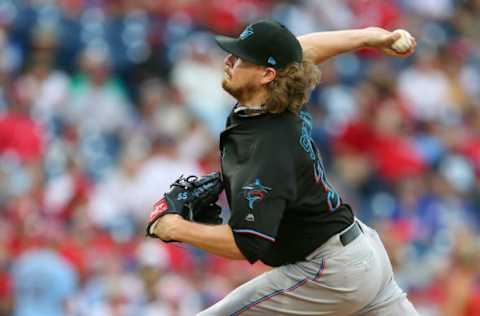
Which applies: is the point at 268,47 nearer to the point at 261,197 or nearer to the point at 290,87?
the point at 290,87

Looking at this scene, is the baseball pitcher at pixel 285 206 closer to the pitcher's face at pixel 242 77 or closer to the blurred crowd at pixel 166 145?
the pitcher's face at pixel 242 77

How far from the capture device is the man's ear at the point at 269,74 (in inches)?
185

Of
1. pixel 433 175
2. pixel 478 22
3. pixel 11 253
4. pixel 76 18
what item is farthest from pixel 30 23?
pixel 478 22

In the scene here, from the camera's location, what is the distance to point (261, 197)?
444cm

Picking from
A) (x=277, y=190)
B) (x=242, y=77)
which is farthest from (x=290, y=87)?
(x=277, y=190)

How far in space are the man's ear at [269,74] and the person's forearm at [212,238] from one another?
68 centimetres

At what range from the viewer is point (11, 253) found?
838 cm

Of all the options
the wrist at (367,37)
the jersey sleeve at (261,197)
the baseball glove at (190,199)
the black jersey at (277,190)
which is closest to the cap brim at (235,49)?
the black jersey at (277,190)

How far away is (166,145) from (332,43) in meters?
4.72

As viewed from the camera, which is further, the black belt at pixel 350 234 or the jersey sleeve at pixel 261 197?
the black belt at pixel 350 234

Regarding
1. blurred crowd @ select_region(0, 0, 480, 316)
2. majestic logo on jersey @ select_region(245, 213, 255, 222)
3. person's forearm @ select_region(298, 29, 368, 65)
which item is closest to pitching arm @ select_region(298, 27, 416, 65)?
person's forearm @ select_region(298, 29, 368, 65)

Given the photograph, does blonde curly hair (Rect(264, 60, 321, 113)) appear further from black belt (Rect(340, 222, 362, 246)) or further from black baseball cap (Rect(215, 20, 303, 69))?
black belt (Rect(340, 222, 362, 246))

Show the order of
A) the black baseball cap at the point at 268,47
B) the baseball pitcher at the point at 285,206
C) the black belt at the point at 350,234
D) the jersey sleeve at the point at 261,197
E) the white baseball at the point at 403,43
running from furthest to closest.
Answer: the white baseball at the point at 403,43
the black belt at the point at 350,234
the black baseball cap at the point at 268,47
the baseball pitcher at the point at 285,206
the jersey sleeve at the point at 261,197

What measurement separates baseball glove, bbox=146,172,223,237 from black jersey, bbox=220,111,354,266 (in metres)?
0.10
